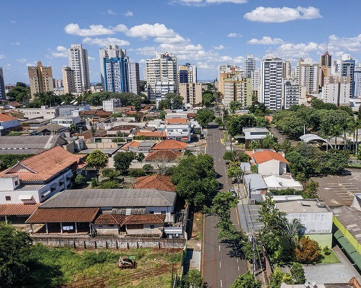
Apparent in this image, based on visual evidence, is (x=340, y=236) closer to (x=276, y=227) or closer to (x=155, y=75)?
(x=276, y=227)

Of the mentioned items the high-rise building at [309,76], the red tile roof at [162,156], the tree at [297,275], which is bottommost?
the tree at [297,275]

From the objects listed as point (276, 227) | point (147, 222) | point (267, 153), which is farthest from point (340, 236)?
point (267, 153)

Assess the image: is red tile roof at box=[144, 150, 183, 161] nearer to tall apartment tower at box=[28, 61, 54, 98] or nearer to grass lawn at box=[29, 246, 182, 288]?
grass lawn at box=[29, 246, 182, 288]

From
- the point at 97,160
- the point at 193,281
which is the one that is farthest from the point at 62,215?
the point at 97,160

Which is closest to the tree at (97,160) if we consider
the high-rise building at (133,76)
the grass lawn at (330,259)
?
the grass lawn at (330,259)

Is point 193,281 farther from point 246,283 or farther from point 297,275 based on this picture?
point 297,275

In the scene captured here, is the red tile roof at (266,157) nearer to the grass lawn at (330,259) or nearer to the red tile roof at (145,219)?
the grass lawn at (330,259)

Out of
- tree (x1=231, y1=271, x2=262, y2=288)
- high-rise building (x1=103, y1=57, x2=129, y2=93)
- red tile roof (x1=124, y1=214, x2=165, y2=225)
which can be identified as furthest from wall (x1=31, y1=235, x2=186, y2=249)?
high-rise building (x1=103, y1=57, x2=129, y2=93)
